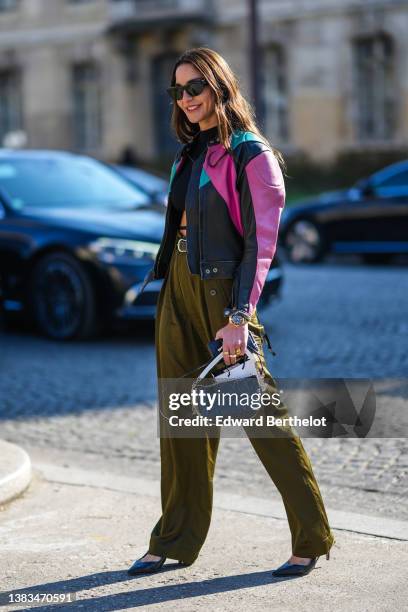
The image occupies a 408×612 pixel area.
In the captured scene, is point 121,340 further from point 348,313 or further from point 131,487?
point 131,487

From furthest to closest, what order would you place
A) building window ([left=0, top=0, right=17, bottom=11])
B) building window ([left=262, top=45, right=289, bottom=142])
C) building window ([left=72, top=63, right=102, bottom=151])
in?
building window ([left=0, top=0, right=17, bottom=11]), building window ([left=72, top=63, right=102, bottom=151]), building window ([left=262, top=45, right=289, bottom=142])

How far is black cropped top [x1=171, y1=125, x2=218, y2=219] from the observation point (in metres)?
4.35

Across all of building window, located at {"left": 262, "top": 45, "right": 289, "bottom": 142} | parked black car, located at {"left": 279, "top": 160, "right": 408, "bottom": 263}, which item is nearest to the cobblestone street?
parked black car, located at {"left": 279, "top": 160, "right": 408, "bottom": 263}

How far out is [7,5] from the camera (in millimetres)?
38188

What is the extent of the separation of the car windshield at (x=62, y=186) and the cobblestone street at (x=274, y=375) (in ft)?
4.02

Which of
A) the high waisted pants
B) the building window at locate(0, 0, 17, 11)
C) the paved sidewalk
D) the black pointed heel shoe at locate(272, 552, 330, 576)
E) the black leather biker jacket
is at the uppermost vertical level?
the building window at locate(0, 0, 17, 11)

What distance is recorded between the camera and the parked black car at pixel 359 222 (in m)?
16.3

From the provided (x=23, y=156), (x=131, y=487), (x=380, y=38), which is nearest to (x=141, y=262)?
(x=23, y=156)

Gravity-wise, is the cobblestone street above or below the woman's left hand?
below

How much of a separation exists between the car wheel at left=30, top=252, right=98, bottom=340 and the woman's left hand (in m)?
5.99

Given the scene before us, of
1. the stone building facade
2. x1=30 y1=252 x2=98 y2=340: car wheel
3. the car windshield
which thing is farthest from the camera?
the stone building facade

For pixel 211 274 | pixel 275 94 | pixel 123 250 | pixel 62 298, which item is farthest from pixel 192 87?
pixel 275 94

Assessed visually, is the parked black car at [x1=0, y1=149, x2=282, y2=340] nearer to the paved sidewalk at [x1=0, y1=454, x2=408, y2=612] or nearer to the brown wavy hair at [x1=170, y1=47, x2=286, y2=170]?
the paved sidewalk at [x1=0, y1=454, x2=408, y2=612]

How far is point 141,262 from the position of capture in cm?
984
